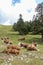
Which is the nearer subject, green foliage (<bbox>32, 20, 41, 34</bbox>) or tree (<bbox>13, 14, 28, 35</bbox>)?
green foliage (<bbox>32, 20, 41, 34</bbox>)

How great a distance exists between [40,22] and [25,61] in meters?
36.5

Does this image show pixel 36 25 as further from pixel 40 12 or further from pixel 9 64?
pixel 9 64

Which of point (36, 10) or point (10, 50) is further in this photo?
point (36, 10)

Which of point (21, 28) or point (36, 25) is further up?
point (36, 25)

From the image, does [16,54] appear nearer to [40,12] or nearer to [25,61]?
[25,61]

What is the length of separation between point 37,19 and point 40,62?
1476 inches

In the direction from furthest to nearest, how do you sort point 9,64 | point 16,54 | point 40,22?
1. point 40,22
2. point 16,54
3. point 9,64

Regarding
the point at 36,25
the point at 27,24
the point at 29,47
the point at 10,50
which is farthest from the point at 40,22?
the point at 27,24

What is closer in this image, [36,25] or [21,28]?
[36,25]

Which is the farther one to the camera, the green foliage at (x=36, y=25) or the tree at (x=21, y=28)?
the tree at (x=21, y=28)

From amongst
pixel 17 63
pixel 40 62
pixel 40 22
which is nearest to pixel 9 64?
pixel 17 63

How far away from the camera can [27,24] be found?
98750mm

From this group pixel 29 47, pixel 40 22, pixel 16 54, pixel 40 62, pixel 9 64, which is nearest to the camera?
pixel 9 64

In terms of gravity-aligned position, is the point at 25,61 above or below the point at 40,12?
below
